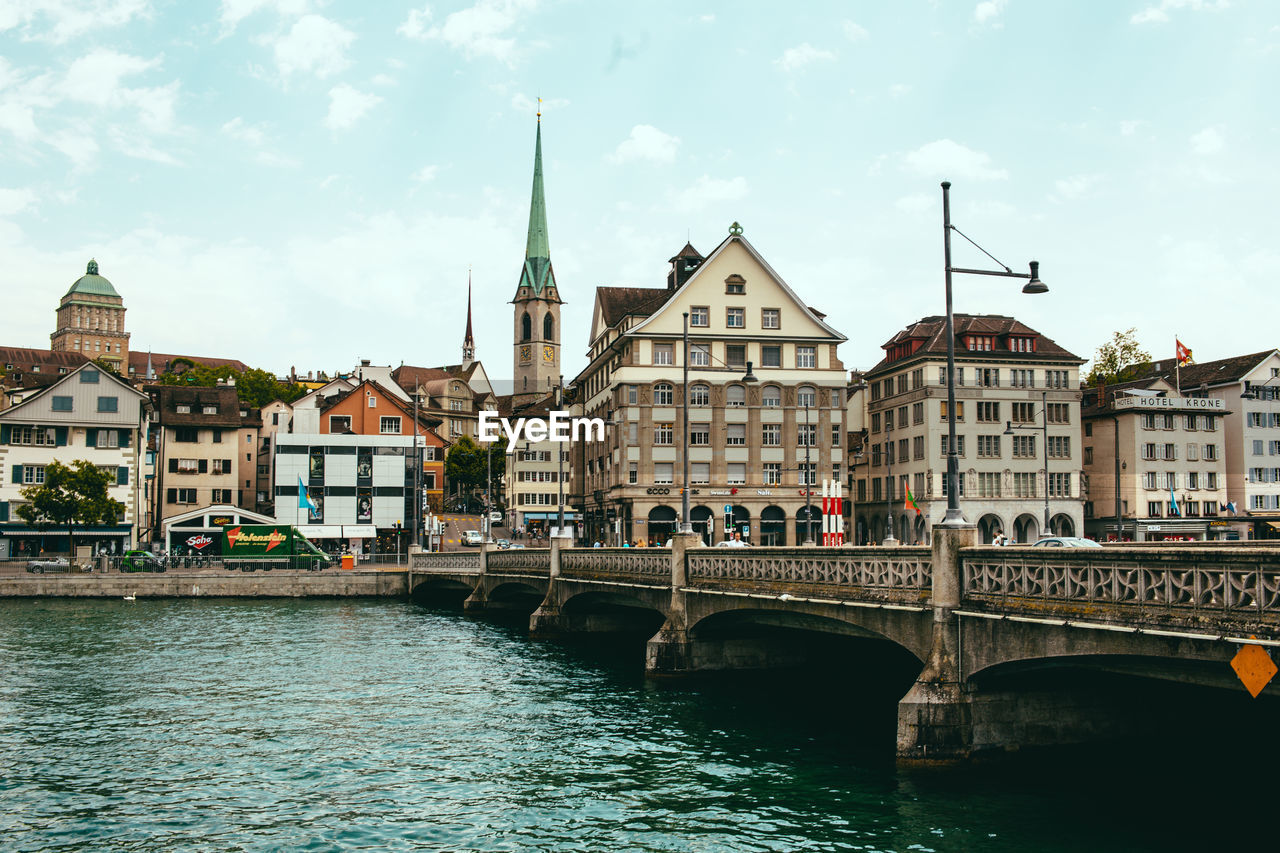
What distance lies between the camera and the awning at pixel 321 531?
308ft

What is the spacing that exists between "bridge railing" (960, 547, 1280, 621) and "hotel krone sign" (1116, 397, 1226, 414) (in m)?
82.9

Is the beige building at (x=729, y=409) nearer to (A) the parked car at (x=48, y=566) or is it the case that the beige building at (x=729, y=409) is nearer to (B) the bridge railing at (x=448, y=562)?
(B) the bridge railing at (x=448, y=562)

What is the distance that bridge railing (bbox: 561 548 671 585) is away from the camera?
3750 centimetres

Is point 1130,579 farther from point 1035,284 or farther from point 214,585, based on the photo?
point 214,585

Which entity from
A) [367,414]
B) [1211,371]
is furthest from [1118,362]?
[367,414]

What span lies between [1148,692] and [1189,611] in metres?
7.66

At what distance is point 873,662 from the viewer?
35625 millimetres

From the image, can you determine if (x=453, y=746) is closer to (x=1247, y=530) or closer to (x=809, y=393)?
(x=809, y=393)

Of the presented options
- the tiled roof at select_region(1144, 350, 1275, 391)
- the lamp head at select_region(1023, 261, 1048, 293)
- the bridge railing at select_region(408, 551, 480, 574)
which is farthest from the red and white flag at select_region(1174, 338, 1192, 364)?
the lamp head at select_region(1023, 261, 1048, 293)

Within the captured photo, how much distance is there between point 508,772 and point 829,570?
8543 mm

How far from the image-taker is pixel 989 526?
93.7 metres

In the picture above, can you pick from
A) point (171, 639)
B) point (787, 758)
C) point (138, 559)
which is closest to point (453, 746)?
point (787, 758)

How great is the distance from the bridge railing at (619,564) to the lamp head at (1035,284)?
1708cm

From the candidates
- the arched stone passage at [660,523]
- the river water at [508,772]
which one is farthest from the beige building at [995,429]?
the river water at [508,772]
